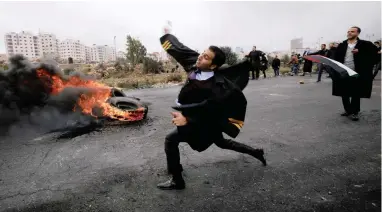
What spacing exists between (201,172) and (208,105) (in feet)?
4.08

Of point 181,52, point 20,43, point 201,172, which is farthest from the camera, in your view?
point 20,43

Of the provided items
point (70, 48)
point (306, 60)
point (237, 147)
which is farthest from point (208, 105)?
point (70, 48)

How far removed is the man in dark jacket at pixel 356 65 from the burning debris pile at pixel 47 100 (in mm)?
4823

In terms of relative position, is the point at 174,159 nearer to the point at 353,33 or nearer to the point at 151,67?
the point at 353,33

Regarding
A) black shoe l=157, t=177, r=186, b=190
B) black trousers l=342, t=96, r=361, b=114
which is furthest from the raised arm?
black trousers l=342, t=96, r=361, b=114

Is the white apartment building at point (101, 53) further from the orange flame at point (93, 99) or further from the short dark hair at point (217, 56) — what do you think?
the short dark hair at point (217, 56)

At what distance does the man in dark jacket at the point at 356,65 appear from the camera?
5.84m

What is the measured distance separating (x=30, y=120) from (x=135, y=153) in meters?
3.49

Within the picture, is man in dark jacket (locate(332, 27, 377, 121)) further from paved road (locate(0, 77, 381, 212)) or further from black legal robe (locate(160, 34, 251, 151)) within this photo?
black legal robe (locate(160, 34, 251, 151))

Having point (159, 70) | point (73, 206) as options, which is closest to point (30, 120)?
point (73, 206)

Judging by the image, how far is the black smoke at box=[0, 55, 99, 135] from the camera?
613 centimetres

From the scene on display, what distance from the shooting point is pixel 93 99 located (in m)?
6.49

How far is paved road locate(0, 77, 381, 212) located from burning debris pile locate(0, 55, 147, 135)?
2.53ft

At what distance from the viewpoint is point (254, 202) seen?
2799 mm
